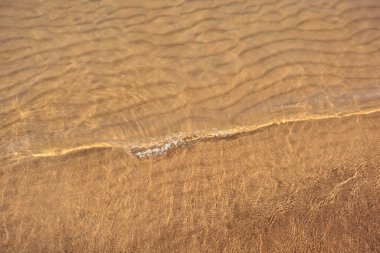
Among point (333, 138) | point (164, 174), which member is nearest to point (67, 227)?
point (164, 174)

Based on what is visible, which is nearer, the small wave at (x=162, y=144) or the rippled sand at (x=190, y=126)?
the rippled sand at (x=190, y=126)

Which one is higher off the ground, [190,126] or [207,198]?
[190,126]

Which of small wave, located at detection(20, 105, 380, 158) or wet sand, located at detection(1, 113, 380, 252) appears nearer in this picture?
wet sand, located at detection(1, 113, 380, 252)

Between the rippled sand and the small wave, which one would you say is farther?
the small wave

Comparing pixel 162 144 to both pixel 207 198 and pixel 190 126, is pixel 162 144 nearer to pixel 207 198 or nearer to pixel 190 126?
pixel 190 126

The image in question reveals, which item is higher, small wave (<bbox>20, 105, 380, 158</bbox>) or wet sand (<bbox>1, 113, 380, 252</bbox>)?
small wave (<bbox>20, 105, 380, 158</bbox>)

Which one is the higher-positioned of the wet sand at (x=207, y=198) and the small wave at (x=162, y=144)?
the small wave at (x=162, y=144)

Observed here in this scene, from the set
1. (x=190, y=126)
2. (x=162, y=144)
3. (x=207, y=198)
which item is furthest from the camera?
(x=190, y=126)

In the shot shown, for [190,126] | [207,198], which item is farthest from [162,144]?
[207,198]

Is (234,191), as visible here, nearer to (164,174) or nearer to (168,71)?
(164,174)
